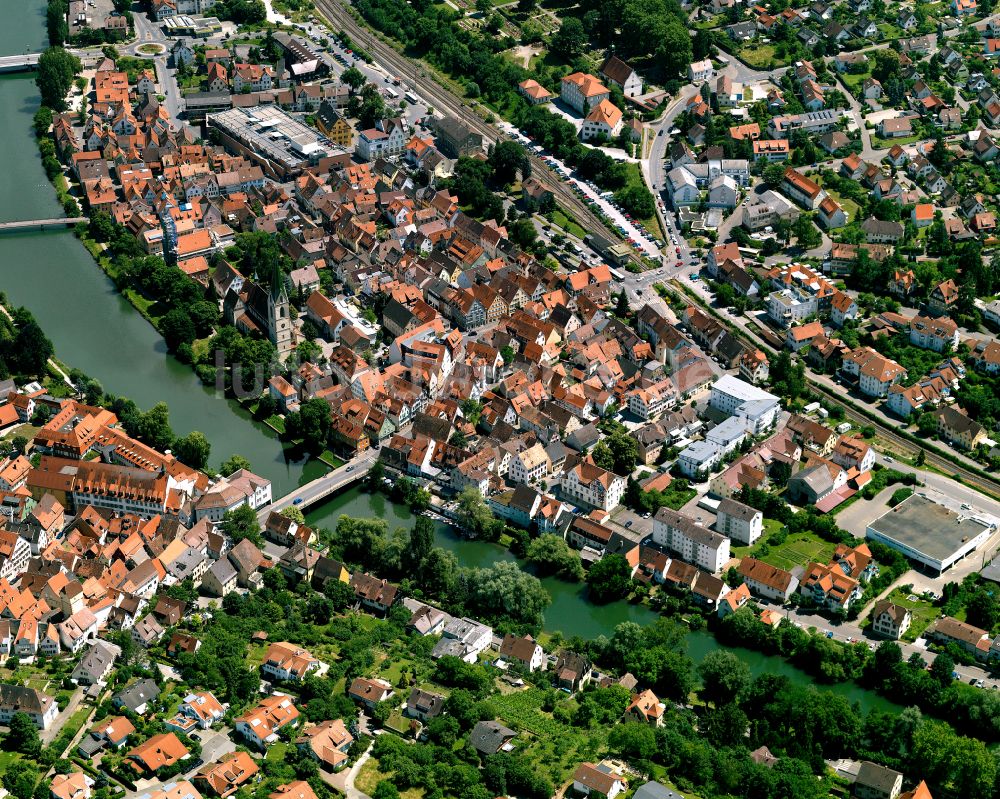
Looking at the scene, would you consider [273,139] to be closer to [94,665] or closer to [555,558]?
[555,558]

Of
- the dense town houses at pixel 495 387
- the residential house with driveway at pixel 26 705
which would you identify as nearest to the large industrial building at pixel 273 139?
the dense town houses at pixel 495 387

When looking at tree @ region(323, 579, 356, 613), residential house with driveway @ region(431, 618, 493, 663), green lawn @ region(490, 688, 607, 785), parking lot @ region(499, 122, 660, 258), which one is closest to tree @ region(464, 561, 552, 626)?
residential house with driveway @ region(431, 618, 493, 663)

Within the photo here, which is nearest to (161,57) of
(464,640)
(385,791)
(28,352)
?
(28,352)

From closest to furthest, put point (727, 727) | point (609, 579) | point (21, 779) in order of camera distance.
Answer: point (21, 779) → point (727, 727) → point (609, 579)

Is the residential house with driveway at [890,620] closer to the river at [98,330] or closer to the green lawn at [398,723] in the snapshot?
the green lawn at [398,723]

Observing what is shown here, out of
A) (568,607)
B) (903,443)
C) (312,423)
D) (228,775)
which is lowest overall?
(312,423)

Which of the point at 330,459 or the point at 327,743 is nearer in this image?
the point at 327,743
